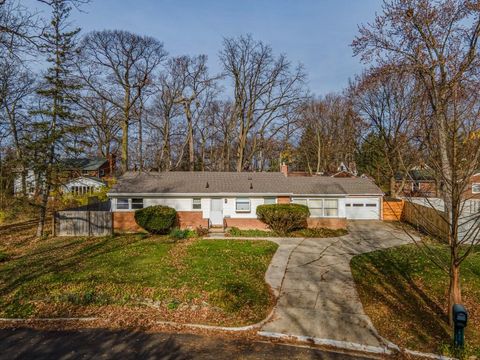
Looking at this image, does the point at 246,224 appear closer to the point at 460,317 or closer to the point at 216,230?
the point at 216,230

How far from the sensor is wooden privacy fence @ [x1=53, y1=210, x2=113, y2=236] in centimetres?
1975

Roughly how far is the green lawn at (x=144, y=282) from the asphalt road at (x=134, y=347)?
0.99m

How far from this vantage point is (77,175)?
26531 mm

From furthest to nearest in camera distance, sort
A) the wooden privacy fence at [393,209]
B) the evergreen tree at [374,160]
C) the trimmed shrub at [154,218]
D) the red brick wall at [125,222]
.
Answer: the evergreen tree at [374,160]
the wooden privacy fence at [393,209]
the red brick wall at [125,222]
the trimmed shrub at [154,218]

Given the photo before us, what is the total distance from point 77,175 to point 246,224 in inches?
576

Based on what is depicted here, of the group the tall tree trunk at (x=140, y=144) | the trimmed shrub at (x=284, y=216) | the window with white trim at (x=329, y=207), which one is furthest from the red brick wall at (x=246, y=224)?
the tall tree trunk at (x=140, y=144)

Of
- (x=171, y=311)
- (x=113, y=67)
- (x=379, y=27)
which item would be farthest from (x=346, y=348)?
(x=113, y=67)

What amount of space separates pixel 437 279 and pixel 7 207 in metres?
23.7

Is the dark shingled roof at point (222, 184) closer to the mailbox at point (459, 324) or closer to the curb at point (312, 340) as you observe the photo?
the curb at point (312, 340)

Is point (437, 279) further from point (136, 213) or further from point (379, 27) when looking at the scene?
point (136, 213)

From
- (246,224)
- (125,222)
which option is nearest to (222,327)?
(246,224)

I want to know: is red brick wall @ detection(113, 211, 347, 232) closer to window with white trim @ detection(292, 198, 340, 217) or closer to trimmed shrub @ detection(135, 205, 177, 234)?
window with white trim @ detection(292, 198, 340, 217)

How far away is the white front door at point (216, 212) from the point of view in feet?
71.2

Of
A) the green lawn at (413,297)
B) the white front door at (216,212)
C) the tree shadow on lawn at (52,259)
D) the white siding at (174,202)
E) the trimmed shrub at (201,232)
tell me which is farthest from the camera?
the white front door at (216,212)
